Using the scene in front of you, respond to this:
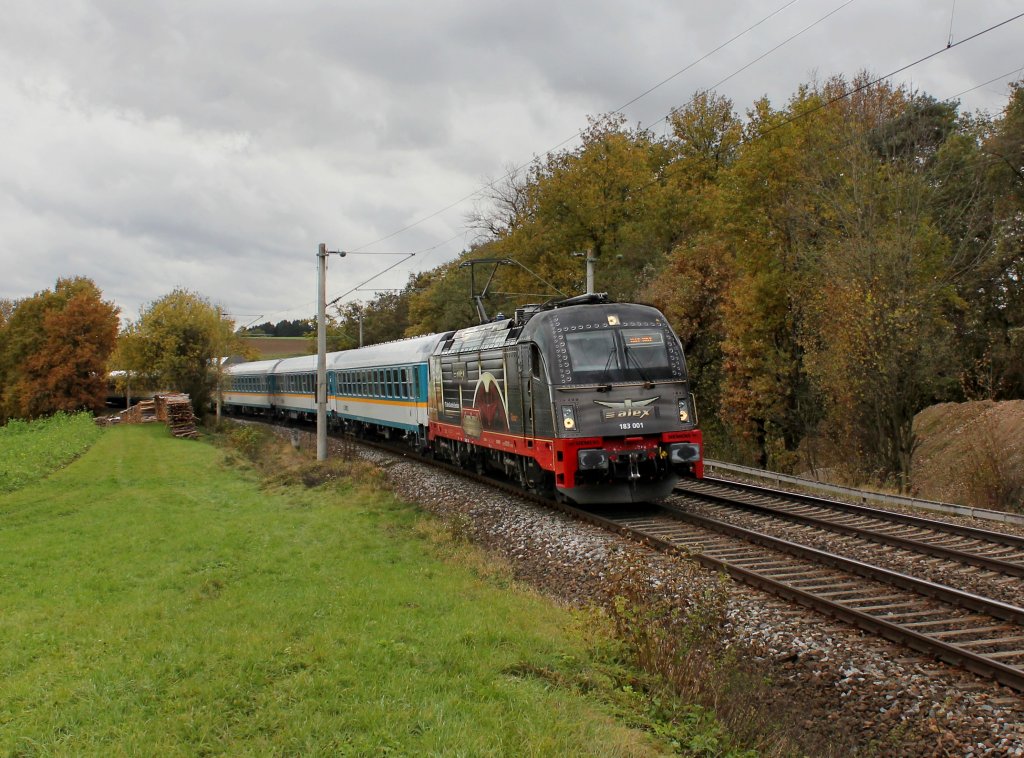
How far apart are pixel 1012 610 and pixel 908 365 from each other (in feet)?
38.7

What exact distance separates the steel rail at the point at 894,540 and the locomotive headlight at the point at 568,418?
3.38 meters

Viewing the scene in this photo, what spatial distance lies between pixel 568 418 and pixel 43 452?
20669 mm

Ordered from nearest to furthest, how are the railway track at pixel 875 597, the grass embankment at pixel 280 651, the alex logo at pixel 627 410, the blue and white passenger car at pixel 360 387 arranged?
the grass embankment at pixel 280 651, the railway track at pixel 875 597, the alex logo at pixel 627 410, the blue and white passenger car at pixel 360 387

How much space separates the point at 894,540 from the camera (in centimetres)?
1034

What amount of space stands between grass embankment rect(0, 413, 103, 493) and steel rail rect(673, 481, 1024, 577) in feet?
52.7

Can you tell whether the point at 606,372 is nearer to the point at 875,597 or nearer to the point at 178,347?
the point at 875,597

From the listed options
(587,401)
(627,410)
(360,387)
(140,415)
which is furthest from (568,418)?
(140,415)

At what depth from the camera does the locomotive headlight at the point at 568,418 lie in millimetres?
12430

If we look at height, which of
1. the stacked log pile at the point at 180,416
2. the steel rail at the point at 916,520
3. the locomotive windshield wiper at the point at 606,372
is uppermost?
the locomotive windshield wiper at the point at 606,372

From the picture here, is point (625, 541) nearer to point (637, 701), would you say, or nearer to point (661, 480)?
point (661, 480)

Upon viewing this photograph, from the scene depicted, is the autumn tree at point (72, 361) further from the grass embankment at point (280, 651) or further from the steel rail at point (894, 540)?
the steel rail at point (894, 540)

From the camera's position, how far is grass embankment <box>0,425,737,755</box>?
16.6 ft

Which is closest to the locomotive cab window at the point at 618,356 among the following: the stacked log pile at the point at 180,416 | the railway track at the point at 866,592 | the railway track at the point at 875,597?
the railway track at the point at 866,592

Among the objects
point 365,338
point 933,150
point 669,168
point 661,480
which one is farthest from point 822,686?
point 365,338
